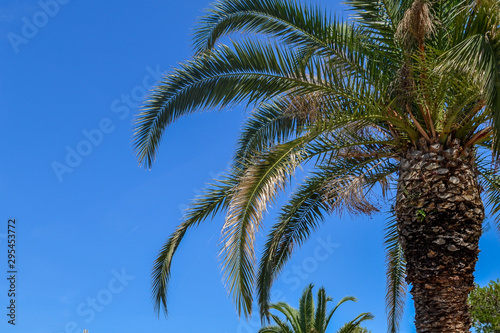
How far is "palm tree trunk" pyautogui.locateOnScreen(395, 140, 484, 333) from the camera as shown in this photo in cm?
795

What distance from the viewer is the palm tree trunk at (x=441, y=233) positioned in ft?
26.1

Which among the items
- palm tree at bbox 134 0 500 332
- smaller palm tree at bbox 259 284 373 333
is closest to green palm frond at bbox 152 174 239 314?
Result: palm tree at bbox 134 0 500 332

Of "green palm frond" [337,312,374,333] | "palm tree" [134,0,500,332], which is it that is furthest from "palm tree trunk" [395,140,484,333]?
"green palm frond" [337,312,374,333]

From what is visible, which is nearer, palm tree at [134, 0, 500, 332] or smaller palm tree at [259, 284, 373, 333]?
palm tree at [134, 0, 500, 332]

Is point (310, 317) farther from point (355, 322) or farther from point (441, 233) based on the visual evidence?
point (441, 233)

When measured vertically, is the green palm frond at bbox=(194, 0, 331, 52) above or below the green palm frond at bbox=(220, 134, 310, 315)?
above

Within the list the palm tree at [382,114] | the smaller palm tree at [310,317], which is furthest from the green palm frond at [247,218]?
the smaller palm tree at [310,317]

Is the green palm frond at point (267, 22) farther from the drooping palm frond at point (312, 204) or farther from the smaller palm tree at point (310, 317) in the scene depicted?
the smaller palm tree at point (310, 317)

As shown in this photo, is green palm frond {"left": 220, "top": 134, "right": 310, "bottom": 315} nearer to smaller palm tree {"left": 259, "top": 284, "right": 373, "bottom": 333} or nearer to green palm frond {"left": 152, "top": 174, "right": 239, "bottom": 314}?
green palm frond {"left": 152, "top": 174, "right": 239, "bottom": 314}

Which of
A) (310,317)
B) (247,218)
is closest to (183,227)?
(247,218)

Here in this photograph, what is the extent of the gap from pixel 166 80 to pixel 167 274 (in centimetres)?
358

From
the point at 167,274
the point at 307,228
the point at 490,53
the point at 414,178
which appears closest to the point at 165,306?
the point at 167,274

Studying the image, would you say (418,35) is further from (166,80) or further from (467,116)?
(166,80)

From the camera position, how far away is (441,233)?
7945mm
